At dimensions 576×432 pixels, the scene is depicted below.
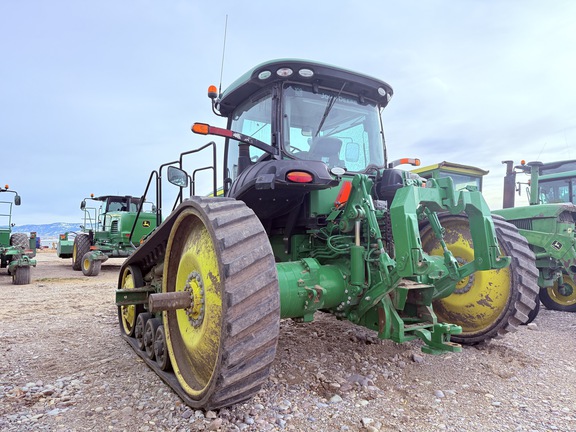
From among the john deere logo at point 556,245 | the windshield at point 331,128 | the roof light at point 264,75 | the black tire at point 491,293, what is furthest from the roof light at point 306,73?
the john deere logo at point 556,245

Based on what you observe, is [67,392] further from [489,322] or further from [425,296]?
[489,322]

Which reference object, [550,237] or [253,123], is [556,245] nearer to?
[550,237]

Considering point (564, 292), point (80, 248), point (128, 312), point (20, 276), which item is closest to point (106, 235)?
point (80, 248)

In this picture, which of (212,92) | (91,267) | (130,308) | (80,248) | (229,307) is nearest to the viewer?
(229,307)

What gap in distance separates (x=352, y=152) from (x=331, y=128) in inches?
12.1

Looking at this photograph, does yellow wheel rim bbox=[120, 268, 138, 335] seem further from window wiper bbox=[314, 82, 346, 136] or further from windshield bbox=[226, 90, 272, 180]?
window wiper bbox=[314, 82, 346, 136]

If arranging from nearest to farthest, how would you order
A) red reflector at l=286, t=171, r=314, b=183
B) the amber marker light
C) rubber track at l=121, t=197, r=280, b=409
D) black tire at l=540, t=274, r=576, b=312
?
1. rubber track at l=121, t=197, r=280, b=409
2. red reflector at l=286, t=171, r=314, b=183
3. the amber marker light
4. black tire at l=540, t=274, r=576, b=312

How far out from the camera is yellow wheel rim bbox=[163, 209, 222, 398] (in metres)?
2.45

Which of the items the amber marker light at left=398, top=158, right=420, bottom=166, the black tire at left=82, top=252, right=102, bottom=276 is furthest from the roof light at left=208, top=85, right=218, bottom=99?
the black tire at left=82, top=252, right=102, bottom=276

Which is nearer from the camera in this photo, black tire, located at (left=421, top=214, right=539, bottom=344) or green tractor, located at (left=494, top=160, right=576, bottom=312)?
black tire, located at (left=421, top=214, right=539, bottom=344)

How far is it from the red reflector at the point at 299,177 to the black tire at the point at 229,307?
40 cm

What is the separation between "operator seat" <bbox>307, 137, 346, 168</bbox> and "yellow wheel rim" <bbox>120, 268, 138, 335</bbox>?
2363 millimetres

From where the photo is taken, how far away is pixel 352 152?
12.1 ft

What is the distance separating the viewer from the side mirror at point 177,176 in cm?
345
